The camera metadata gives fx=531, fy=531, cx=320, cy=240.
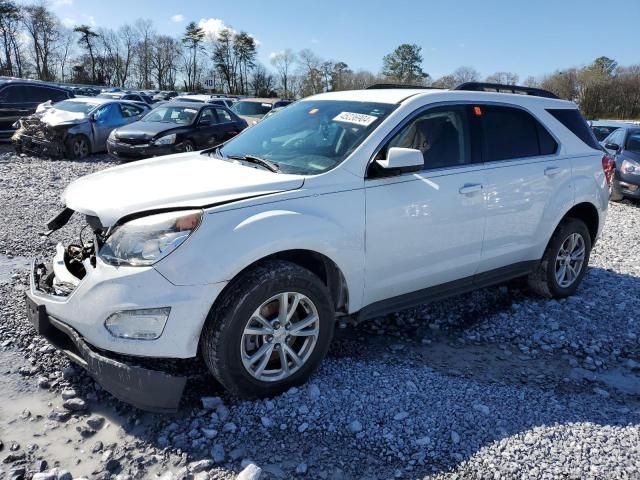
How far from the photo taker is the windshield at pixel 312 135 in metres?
3.55

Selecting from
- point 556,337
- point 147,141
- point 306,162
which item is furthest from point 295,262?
point 147,141

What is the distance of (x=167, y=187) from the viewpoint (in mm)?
3135

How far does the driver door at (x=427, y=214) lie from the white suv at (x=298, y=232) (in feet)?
0.04

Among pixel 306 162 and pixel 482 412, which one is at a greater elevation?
pixel 306 162

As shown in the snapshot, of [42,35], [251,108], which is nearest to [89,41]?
[42,35]

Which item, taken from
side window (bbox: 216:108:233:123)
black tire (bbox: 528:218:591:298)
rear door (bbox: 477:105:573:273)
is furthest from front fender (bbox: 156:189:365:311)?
side window (bbox: 216:108:233:123)

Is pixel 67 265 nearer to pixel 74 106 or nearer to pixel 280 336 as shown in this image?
pixel 280 336

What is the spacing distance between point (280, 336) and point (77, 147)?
12.3 meters

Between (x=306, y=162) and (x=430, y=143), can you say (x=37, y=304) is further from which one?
(x=430, y=143)

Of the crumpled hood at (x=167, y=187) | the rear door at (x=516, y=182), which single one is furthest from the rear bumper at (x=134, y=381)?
the rear door at (x=516, y=182)

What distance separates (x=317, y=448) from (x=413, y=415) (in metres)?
0.63

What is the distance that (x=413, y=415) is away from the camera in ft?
10.2

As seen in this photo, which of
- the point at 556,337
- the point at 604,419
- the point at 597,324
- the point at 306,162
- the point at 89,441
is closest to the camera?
the point at 89,441

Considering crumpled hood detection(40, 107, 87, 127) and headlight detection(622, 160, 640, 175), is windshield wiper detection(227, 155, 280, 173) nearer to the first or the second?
headlight detection(622, 160, 640, 175)
